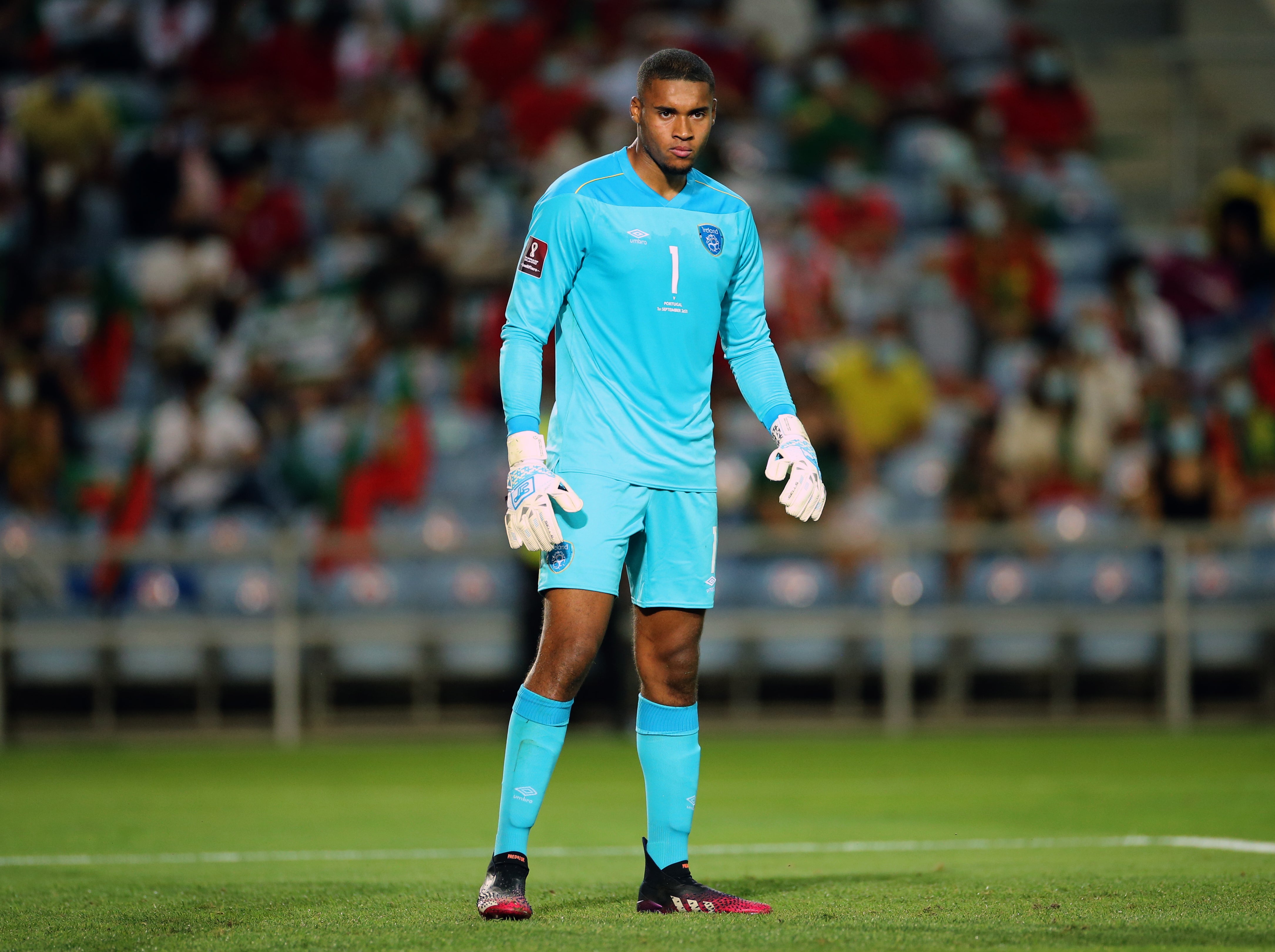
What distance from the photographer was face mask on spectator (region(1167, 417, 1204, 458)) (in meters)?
12.6

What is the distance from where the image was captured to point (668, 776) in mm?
5129

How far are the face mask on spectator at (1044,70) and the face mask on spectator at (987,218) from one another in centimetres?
200

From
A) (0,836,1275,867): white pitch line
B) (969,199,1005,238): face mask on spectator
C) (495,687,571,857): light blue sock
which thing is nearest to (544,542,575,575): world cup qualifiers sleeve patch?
(495,687,571,857): light blue sock

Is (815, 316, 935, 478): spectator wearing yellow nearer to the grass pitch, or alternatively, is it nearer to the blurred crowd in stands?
the blurred crowd in stands

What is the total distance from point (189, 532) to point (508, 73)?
607 centimetres

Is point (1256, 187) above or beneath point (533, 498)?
above

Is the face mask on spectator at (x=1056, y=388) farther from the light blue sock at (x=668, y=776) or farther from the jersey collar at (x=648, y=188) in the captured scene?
the light blue sock at (x=668, y=776)

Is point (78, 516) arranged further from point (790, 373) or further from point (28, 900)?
point (28, 900)

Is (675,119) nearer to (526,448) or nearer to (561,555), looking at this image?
(526,448)

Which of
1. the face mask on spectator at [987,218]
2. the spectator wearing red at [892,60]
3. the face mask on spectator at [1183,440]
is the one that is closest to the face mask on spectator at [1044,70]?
the spectator wearing red at [892,60]

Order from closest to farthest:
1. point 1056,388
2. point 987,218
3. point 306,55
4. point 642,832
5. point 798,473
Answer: point 798,473 → point 642,832 → point 1056,388 → point 987,218 → point 306,55

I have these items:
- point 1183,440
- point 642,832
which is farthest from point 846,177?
point 642,832

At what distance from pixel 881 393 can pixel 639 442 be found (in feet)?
29.1

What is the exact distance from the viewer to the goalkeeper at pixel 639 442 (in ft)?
16.1
